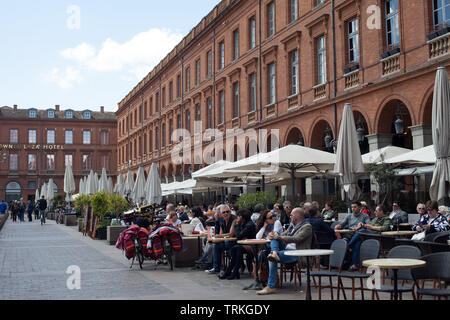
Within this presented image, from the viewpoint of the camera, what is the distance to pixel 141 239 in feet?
41.1

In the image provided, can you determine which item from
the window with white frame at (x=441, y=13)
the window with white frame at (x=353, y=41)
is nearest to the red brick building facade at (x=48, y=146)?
the window with white frame at (x=353, y=41)

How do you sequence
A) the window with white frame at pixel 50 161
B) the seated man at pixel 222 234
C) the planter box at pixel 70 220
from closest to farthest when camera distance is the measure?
the seated man at pixel 222 234, the planter box at pixel 70 220, the window with white frame at pixel 50 161

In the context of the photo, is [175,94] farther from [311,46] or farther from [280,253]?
[280,253]

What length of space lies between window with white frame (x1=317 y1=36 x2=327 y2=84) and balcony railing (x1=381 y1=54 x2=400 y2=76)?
4.37 m

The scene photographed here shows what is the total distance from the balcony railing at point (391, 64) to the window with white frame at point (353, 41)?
7.15ft

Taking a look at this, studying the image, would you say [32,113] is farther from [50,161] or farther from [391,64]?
[391,64]

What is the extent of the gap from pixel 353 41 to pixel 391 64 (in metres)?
3.12

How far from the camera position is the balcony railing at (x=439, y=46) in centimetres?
1703

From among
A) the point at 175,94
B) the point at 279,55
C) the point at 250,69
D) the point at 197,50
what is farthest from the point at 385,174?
the point at 175,94

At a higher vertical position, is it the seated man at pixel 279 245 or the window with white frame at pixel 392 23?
the window with white frame at pixel 392 23

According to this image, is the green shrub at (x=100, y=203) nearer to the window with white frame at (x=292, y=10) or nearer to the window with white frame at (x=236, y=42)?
the window with white frame at (x=292, y=10)

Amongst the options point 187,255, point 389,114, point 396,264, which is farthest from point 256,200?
point 396,264

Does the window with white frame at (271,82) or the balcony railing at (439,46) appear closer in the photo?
the balcony railing at (439,46)

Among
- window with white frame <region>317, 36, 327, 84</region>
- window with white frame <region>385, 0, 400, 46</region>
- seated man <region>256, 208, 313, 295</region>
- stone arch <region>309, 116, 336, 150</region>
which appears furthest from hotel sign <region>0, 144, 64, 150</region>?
seated man <region>256, 208, 313, 295</region>
